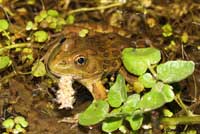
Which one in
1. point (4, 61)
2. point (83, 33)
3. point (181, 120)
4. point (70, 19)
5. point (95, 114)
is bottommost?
point (181, 120)

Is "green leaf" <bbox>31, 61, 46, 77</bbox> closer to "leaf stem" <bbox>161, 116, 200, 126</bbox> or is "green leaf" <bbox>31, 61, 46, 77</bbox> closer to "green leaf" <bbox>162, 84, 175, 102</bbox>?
"leaf stem" <bbox>161, 116, 200, 126</bbox>

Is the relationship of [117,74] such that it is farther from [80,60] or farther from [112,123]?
[112,123]

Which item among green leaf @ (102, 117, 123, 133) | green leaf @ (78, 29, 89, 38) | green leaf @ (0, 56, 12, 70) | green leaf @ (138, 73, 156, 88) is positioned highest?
green leaf @ (78, 29, 89, 38)

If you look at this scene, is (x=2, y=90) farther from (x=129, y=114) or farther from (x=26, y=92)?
(x=129, y=114)

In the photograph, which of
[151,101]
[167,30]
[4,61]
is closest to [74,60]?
[4,61]

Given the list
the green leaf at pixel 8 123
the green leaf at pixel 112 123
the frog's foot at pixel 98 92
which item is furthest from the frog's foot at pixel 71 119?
the green leaf at pixel 112 123

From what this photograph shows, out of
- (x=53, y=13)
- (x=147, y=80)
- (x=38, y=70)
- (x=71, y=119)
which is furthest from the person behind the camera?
(x=53, y=13)

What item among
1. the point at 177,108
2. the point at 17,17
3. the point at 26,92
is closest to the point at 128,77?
the point at 177,108

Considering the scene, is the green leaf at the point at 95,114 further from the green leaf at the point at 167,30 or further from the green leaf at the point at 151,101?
the green leaf at the point at 167,30

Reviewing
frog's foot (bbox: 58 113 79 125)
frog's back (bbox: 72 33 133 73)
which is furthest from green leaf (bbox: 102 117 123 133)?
frog's back (bbox: 72 33 133 73)
